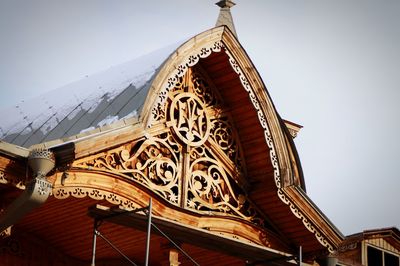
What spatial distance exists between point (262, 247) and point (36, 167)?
4597 millimetres

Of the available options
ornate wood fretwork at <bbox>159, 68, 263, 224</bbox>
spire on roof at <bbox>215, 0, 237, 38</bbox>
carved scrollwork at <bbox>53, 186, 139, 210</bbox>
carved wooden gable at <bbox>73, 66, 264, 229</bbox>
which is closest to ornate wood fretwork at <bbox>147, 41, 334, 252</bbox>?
carved wooden gable at <bbox>73, 66, 264, 229</bbox>

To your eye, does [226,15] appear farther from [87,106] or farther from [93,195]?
[93,195]

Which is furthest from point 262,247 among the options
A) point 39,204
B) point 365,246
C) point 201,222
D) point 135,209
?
point 365,246

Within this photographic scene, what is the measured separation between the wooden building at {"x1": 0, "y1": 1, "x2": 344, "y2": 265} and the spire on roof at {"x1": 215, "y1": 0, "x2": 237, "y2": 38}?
0.03m

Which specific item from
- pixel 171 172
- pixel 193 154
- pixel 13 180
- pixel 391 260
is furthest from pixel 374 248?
pixel 13 180

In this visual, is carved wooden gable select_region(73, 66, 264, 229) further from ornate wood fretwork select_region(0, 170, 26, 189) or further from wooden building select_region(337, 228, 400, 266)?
wooden building select_region(337, 228, 400, 266)

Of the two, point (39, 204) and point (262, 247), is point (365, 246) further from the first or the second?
point (39, 204)

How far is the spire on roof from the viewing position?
19.2 meters

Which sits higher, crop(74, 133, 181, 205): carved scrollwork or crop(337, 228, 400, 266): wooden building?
crop(337, 228, 400, 266): wooden building

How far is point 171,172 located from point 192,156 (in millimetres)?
613

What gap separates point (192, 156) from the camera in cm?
1861

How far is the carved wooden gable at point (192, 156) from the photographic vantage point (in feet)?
57.7

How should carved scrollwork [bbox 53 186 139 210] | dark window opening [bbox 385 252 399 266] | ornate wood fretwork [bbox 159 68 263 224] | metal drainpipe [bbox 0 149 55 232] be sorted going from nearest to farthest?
metal drainpipe [bbox 0 149 55 232] → carved scrollwork [bbox 53 186 139 210] → ornate wood fretwork [bbox 159 68 263 224] → dark window opening [bbox 385 252 399 266]

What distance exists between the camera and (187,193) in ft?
59.9
